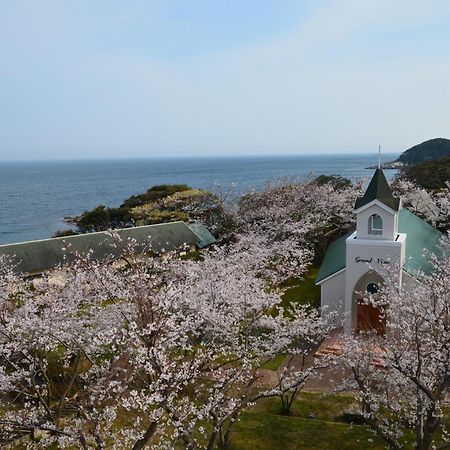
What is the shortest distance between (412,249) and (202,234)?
1810 centimetres

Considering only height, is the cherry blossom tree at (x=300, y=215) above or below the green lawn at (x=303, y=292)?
above

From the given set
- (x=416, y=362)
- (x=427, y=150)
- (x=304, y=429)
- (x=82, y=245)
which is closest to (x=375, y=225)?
(x=304, y=429)

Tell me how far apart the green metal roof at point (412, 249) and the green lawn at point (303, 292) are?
7.48 ft

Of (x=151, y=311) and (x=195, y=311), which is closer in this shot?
(x=151, y=311)

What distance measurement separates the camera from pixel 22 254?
26.7 metres

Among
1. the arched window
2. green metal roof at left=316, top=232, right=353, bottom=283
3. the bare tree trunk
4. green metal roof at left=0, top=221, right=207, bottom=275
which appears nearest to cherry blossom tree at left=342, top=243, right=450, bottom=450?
the bare tree trunk

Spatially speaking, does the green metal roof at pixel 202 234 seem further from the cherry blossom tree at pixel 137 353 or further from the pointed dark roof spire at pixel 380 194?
the pointed dark roof spire at pixel 380 194

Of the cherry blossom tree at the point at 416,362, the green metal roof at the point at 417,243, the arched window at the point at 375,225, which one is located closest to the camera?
the cherry blossom tree at the point at 416,362

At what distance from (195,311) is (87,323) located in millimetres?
A: 3129

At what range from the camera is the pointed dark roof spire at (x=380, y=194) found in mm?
17672

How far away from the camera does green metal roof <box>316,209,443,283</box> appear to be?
18.7m

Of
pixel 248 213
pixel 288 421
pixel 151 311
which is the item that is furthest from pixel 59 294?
pixel 248 213

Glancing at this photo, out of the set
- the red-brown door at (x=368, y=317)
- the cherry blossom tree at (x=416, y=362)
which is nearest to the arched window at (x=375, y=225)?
the red-brown door at (x=368, y=317)

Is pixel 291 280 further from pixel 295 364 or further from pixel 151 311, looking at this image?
pixel 151 311
